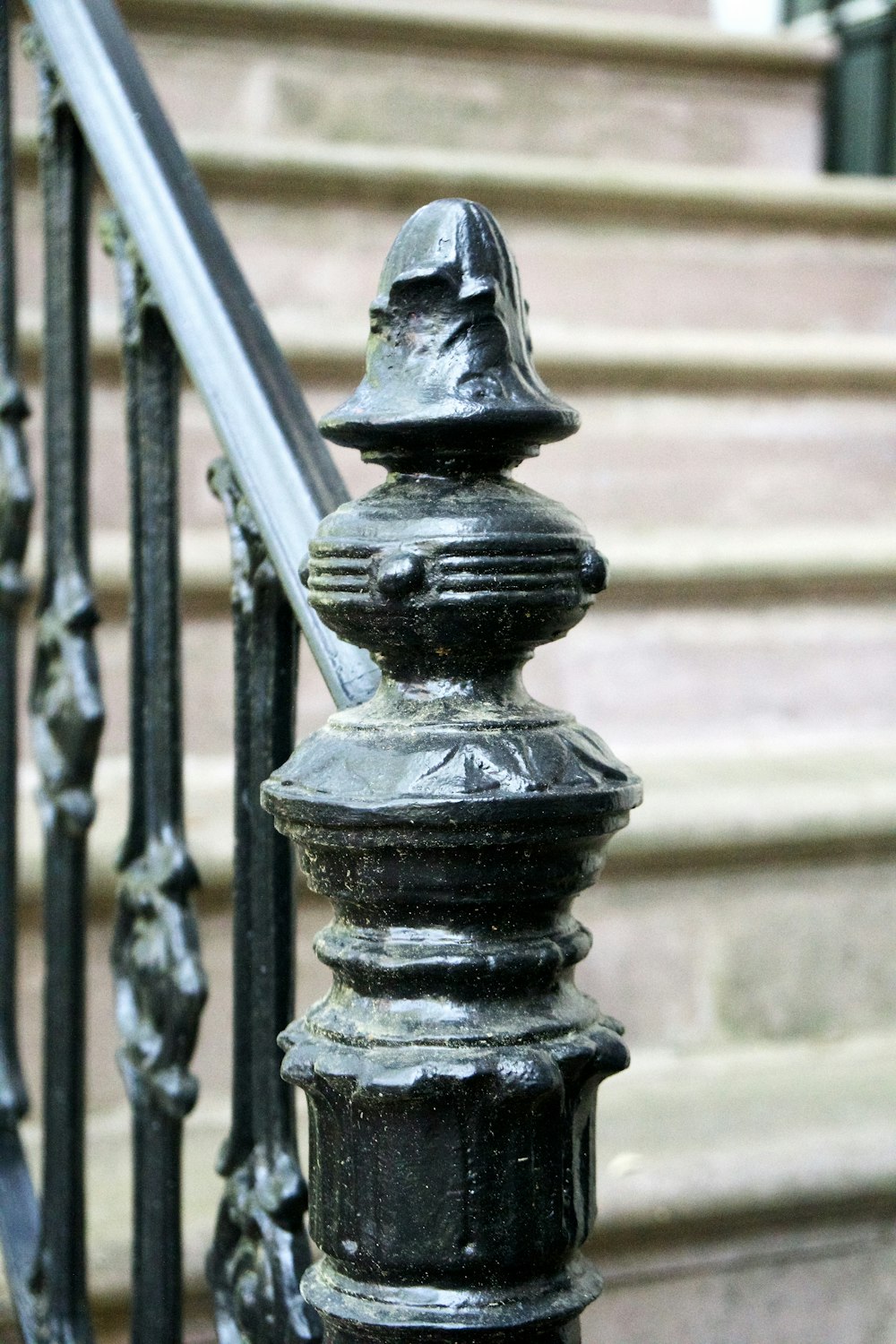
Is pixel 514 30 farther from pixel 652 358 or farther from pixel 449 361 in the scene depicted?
pixel 449 361

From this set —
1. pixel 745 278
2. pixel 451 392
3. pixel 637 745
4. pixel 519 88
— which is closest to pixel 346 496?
pixel 451 392

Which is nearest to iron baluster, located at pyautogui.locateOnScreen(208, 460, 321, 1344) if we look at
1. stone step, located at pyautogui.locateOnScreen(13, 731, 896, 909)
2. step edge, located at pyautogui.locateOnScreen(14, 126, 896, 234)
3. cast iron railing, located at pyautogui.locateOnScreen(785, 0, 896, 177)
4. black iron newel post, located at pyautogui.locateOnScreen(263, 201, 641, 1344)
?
black iron newel post, located at pyautogui.locateOnScreen(263, 201, 641, 1344)

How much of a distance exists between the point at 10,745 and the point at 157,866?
0.30m

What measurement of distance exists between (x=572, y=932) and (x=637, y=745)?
3.54 feet

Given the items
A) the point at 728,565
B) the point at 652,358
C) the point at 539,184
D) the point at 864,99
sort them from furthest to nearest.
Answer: the point at 864,99, the point at 539,184, the point at 652,358, the point at 728,565

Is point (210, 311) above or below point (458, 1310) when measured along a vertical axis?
above

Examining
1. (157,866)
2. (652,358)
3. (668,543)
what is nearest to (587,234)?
(652,358)

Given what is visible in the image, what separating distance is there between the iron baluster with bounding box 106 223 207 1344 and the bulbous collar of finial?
36 cm

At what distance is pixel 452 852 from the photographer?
59cm

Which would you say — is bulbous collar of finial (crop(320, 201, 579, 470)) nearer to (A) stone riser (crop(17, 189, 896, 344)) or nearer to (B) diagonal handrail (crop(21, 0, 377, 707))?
(B) diagonal handrail (crop(21, 0, 377, 707))

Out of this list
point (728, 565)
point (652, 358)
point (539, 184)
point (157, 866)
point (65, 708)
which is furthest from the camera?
point (539, 184)

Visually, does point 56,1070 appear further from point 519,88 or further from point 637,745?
point 519,88

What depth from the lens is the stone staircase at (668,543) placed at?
50.4 inches

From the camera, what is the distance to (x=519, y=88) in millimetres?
2326
